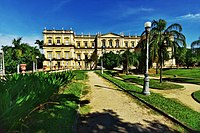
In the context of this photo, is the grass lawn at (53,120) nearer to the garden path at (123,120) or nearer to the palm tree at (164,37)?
the garden path at (123,120)

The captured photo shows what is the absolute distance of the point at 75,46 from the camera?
8419 centimetres

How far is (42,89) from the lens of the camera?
231 inches

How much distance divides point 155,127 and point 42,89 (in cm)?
378

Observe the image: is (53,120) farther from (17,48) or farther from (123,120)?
(17,48)

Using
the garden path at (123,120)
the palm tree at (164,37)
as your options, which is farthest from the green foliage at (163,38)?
the garden path at (123,120)

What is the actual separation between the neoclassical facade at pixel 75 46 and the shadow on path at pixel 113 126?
6546 centimetres

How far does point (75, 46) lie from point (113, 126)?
80.5 meters

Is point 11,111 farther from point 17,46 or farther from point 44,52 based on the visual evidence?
point 44,52

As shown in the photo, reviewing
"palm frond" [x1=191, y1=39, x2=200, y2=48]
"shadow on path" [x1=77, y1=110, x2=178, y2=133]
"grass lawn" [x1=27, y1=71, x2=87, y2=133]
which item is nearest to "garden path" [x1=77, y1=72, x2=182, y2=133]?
"shadow on path" [x1=77, y1=110, x2=178, y2=133]

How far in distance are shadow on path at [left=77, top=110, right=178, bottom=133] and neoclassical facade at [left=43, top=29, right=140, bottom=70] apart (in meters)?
65.5

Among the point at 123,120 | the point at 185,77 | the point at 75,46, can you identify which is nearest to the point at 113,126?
the point at 123,120

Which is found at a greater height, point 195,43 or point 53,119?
point 195,43

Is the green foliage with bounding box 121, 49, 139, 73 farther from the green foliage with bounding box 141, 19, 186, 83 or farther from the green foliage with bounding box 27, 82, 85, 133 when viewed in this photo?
the green foliage with bounding box 27, 82, 85, 133

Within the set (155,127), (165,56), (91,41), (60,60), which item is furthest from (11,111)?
(91,41)
